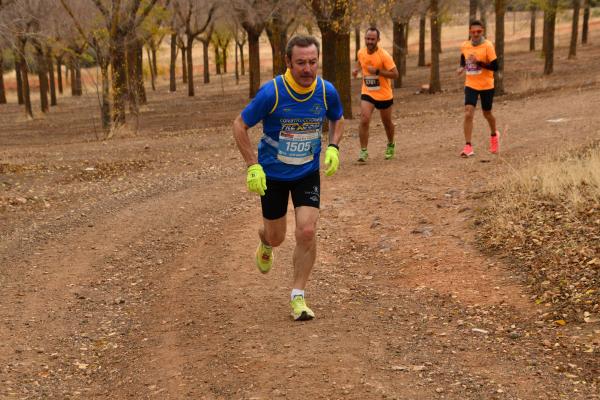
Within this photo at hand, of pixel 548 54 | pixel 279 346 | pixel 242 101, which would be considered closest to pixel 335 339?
pixel 279 346

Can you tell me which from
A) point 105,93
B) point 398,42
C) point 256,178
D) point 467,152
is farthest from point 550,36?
point 256,178

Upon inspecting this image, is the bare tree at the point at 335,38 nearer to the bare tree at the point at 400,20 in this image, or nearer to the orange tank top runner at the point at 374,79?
the orange tank top runner at the point at 374,79

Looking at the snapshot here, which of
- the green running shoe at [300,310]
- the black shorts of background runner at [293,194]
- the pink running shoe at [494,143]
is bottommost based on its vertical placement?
the green running shoe at [300,310]

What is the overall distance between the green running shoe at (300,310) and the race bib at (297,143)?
1.03 m

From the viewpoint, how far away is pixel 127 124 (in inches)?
874

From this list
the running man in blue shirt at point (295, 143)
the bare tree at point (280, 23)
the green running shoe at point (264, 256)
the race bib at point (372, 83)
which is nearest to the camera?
Result: the running man in blue shirt at point (295, 143)

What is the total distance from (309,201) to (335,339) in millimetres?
1058

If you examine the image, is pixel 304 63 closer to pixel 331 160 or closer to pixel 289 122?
pixel 289 122

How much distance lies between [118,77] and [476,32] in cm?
1265

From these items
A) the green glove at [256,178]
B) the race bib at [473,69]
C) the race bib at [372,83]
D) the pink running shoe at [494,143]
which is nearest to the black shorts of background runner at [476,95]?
the race bib at [473,69]

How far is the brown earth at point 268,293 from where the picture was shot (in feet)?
16.5

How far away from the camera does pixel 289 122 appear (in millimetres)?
5766

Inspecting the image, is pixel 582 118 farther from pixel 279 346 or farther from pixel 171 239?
pixel 279 346

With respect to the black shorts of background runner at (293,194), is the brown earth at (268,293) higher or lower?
lower
